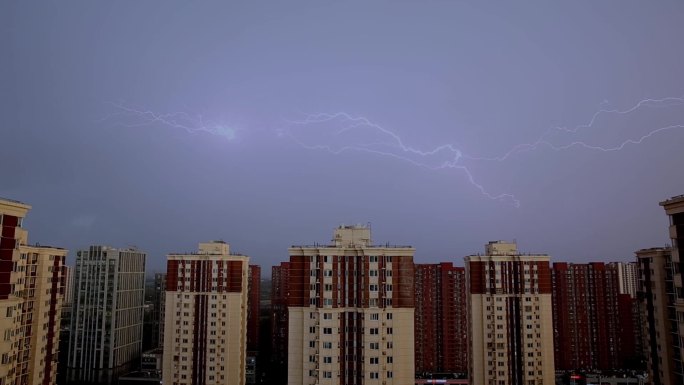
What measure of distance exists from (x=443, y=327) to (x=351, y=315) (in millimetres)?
30495

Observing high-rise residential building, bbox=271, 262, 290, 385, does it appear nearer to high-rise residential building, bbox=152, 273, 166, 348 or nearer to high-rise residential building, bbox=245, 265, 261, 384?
high-rise residential building, bbox=245, 265, 261, 384

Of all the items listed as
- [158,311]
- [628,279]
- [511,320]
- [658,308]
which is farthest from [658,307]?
[158,311]

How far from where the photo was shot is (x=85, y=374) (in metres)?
53.7

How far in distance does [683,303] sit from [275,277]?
5294cm

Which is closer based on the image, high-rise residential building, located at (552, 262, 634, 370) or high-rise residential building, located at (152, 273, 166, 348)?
high-rise residential building, located at (552, 262, 634, 370)

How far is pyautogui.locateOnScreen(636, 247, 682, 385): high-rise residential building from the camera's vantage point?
24859mm

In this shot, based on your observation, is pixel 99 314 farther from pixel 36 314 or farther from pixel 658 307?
pixel 658 307

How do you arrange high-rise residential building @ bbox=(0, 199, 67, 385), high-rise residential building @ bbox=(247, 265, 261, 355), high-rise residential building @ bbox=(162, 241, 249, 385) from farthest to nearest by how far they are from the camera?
1. high-rise residential building @ bbox=(247, 265, 261, 355)
2. high-rise residential building @ bbox=(162, 241, 249, 385)
3. high-rise residential building @ bbox=(0, 199, 67, 385)

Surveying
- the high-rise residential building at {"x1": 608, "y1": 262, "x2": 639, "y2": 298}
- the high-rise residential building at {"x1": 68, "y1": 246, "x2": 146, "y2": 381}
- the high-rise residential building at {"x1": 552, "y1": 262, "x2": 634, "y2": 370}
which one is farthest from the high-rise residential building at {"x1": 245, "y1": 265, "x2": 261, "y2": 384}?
the high-rise residential building at {"x1": 608, "y1": 262, "x2": 639, "y2": 298}

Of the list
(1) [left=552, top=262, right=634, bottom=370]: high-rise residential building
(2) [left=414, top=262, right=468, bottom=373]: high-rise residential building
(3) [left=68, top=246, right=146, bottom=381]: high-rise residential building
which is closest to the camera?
(2) [left=414, top=262, right=468, bottom=373]: high-rise residential building

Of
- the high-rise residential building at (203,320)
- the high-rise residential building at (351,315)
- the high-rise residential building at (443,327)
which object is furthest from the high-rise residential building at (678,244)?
the high-rise residential building at (443,327)

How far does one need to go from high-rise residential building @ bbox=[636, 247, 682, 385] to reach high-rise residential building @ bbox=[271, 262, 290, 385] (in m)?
38.6

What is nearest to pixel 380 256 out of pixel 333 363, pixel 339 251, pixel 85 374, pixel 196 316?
pixel 339 251

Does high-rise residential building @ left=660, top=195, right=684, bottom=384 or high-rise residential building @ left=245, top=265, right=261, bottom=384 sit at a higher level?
high-rise residential building @ left=660, top=195, right=684, bottom=384
